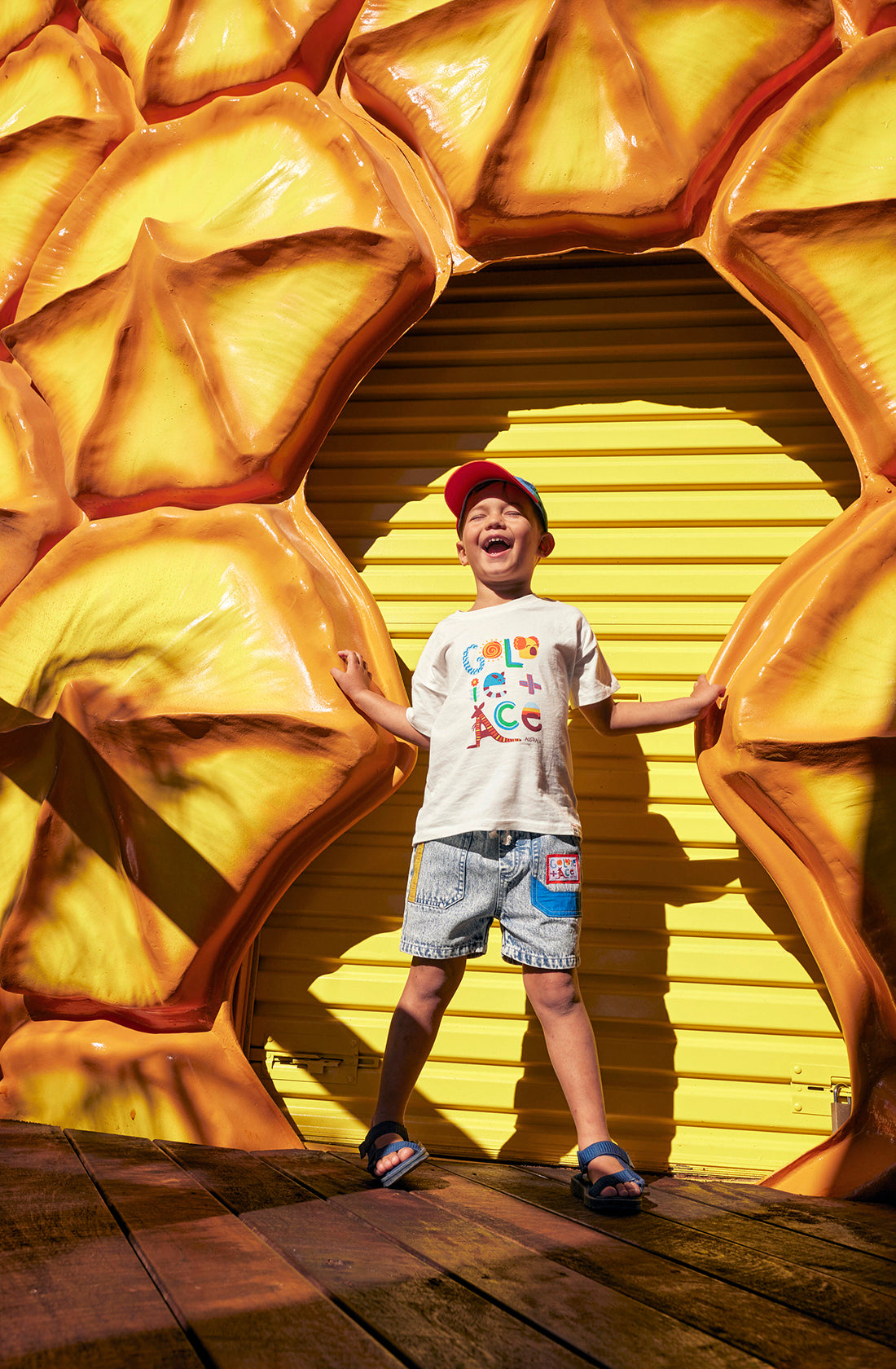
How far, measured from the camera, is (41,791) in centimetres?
262

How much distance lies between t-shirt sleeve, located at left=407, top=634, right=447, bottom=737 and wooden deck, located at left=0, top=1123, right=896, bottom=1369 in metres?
0.97

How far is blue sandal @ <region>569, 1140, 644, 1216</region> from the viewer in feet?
5.60

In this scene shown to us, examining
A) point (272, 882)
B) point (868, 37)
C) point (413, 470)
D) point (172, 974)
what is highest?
point (868, 37)

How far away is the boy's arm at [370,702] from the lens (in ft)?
7.53

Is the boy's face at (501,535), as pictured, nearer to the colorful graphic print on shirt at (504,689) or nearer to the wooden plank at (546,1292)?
the colorful graphic print on shirt at (504,689)

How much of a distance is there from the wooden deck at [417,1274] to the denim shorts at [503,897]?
457 millimetres

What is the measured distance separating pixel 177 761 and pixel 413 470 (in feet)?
3.73

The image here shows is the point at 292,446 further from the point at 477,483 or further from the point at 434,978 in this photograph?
the point at 434,978

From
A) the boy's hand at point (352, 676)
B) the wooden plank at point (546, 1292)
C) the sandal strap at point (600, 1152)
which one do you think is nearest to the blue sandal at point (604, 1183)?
the sandal strap at point (600, 1152)

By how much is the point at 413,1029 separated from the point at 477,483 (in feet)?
4.25

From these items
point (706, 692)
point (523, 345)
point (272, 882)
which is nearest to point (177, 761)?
point (272, 882)

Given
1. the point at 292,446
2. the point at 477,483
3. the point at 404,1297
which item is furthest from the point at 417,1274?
the point at 292,446

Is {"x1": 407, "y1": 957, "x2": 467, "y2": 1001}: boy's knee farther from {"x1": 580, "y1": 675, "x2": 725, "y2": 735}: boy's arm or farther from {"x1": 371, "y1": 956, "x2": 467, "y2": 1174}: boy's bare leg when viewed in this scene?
{"x1": 580, "y1": 675, "x2": 725, "y2": 735}: boy's arm

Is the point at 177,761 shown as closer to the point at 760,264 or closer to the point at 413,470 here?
the point at 413,470
